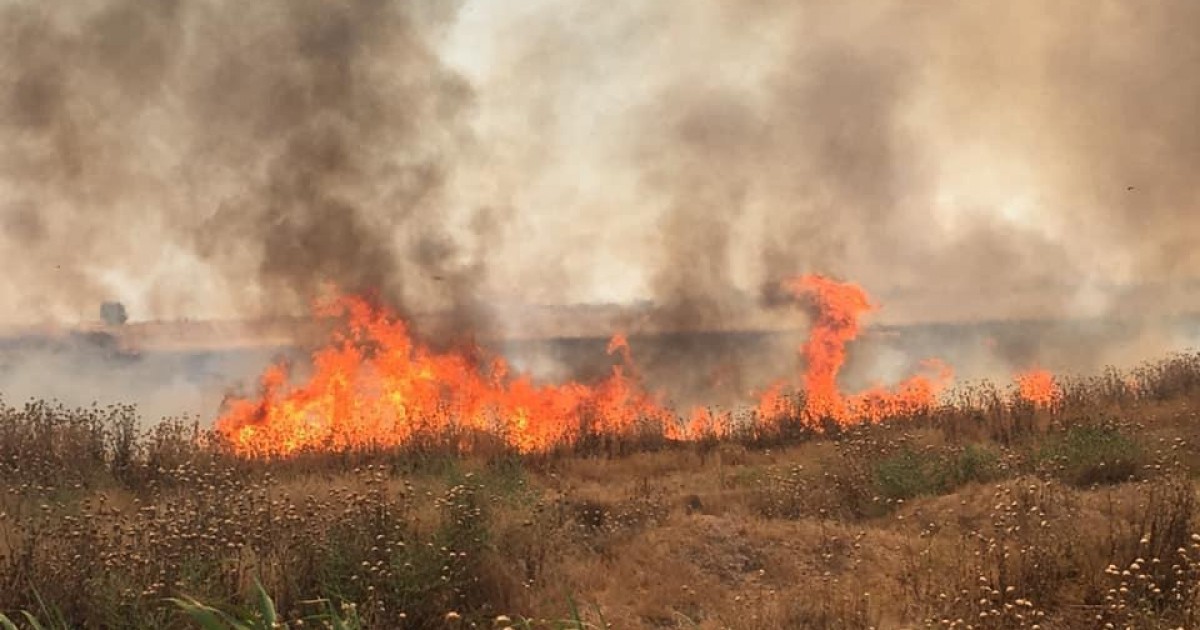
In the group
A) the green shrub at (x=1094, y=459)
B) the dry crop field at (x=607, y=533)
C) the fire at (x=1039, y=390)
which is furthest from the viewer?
the fire at (x=1039, y=390)

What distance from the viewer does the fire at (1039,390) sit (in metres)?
14.1

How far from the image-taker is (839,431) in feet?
46.4

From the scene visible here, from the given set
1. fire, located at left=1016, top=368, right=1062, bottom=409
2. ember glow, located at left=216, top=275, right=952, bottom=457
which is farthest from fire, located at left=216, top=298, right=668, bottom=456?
fire, located at left=1016, top=368, right=1062, bottom=409

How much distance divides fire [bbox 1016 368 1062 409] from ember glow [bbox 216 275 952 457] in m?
1.44

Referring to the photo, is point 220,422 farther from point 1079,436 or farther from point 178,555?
point 1079,436

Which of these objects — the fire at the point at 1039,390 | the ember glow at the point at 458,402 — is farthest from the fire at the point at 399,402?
the fire at the point at 1039,390

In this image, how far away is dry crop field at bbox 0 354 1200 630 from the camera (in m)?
5.31

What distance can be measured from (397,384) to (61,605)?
33.9ft

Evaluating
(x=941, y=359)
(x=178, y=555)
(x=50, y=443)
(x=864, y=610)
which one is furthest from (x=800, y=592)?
(x=941, y=359)

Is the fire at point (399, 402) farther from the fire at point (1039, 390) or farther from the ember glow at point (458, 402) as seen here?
the fire at point (1039, 390)

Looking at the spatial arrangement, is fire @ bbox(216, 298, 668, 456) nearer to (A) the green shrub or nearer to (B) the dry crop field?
(B) the dry crop field

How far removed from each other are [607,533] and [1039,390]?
10.1m

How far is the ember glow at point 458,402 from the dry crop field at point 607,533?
987 mm

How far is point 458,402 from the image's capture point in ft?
49.5
